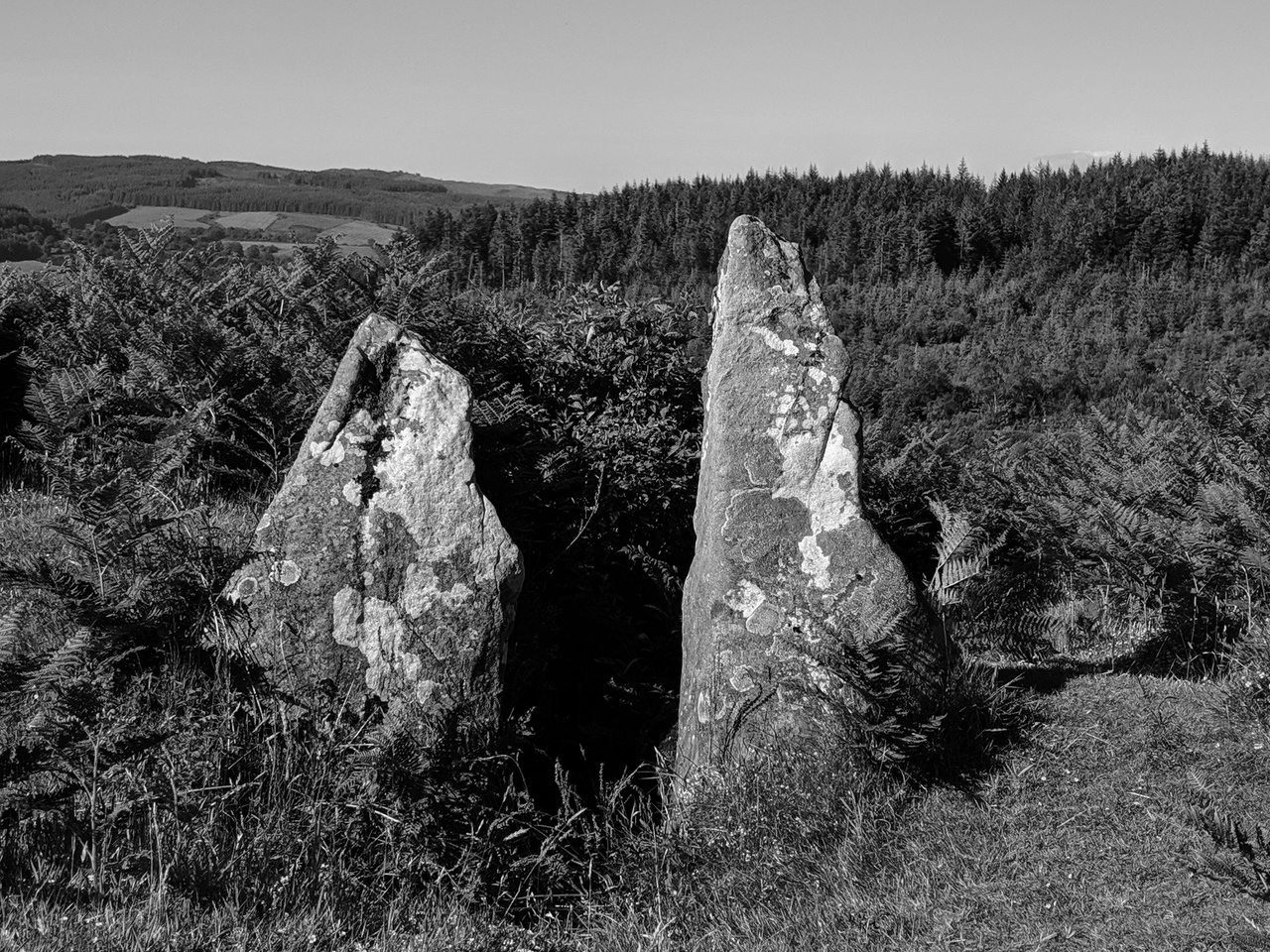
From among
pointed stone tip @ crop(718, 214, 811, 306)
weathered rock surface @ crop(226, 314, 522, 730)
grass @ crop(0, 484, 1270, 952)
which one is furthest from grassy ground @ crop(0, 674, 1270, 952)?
pointed stone tip @ crop(718, 214, 811, 306)

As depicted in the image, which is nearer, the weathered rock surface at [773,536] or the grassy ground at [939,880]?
the grassy ground at [939,880]

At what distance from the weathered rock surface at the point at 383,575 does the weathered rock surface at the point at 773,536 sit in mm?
1077

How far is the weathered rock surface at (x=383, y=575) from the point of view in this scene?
520cm

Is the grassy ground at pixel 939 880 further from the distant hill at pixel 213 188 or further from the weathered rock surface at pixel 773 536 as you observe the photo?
the distant hill at pixel 213 188

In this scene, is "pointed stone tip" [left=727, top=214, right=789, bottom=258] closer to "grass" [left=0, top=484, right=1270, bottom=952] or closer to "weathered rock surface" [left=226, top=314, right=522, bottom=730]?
"weathered rock surface" [left=226, top=314, right=522, bottom=730]

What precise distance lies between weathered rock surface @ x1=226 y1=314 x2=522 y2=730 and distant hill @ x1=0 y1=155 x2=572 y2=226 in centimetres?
6798

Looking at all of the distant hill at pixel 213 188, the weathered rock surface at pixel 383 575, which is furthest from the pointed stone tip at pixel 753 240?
the distant hill at pixel 213 188

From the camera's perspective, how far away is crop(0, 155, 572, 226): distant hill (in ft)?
322

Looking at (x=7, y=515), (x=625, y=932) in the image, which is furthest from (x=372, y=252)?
(x=625, y=932)

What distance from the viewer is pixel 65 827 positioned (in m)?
4.08

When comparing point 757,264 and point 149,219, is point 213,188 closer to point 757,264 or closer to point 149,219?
point 149,219

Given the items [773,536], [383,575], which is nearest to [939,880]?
[773,536]

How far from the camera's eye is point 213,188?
12712cm

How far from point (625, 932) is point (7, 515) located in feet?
17.6
